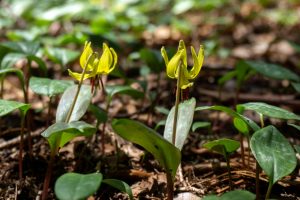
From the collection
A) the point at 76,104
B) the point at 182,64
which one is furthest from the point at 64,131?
the point at 182,64

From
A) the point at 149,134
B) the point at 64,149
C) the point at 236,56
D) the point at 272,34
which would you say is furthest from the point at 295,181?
the point at 272,34

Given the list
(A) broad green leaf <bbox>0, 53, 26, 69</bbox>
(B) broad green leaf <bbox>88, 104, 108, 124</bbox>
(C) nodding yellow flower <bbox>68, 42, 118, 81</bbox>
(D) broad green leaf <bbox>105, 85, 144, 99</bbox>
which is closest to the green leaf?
(C) nodding yellow flower <bbox>68, 42, 118, 81</bbox>

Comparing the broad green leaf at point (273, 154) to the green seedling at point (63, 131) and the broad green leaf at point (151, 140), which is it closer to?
the broad green leaf at point (151, 140)

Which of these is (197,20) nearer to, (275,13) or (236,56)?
(275,13)

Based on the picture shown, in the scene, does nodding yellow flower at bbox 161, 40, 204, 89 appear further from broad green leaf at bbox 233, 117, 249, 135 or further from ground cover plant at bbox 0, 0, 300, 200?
broad green leaf at bbox 233, 117, 249, 135

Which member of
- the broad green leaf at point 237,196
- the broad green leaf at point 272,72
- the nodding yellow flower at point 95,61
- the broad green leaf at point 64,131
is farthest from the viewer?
the broad green leaf at point 272,72

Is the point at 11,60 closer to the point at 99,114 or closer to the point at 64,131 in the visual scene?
the point at 99,114

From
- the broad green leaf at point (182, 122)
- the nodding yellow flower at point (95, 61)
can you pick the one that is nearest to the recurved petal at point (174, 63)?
the broad green leaf at point (182, 122)
